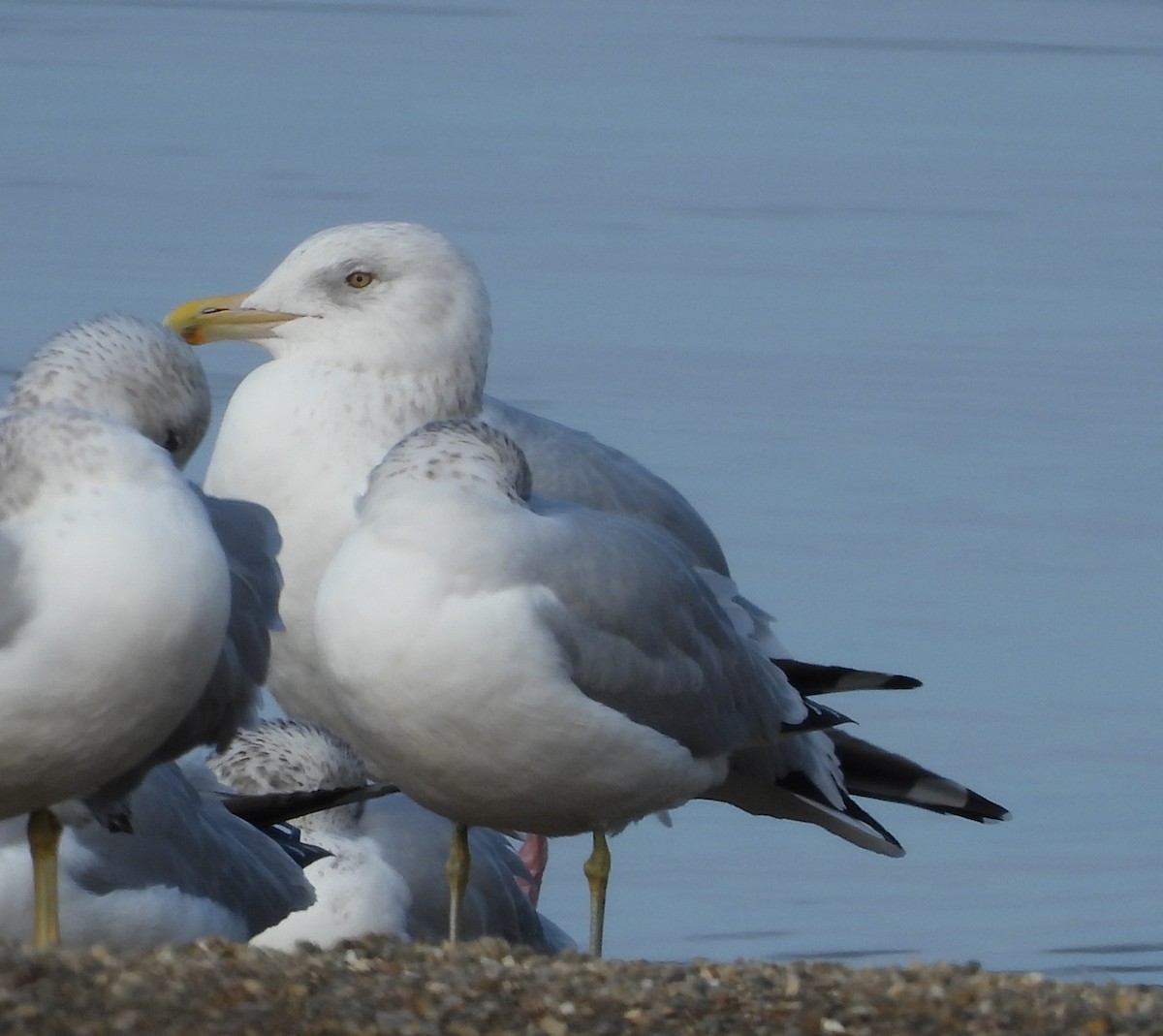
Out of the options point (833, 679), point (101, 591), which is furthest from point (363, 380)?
point (101, 591)

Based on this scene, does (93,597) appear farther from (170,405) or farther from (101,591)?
(170,405)

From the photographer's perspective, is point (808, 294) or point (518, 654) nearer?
point (518, 654)

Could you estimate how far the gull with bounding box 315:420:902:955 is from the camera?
4938mm

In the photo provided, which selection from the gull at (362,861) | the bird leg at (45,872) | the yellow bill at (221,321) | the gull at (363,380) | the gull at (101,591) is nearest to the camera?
the gull at (101,591)

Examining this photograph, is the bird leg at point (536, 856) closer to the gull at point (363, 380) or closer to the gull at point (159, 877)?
the gull at point (363, 380)

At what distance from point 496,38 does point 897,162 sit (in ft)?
13.2

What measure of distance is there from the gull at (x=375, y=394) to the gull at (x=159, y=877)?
2.53 feet

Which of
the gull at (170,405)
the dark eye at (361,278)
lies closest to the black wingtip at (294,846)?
the gull at (170,405)

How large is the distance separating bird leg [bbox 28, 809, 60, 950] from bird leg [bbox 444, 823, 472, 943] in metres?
0.83

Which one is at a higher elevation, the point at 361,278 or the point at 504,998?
the point at 361,278

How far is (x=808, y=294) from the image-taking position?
11.8 metres

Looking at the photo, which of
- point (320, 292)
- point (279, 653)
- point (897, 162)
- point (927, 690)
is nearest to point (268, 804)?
point (279, 653)

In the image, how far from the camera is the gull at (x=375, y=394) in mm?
6254

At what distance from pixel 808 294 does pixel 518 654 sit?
6.91 m
